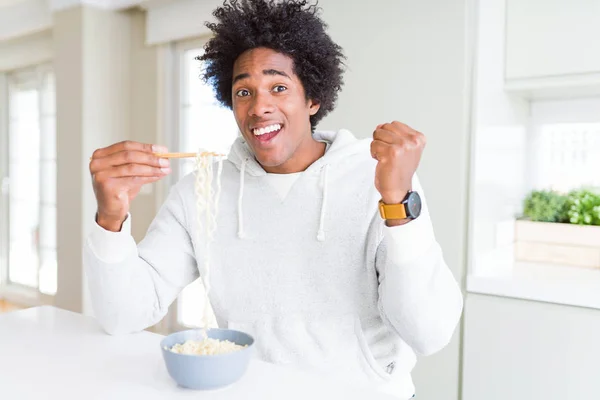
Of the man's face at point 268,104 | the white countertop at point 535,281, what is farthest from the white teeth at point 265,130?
the white countertop at point 535,281

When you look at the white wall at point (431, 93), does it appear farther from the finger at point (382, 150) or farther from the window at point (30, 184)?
the window at point (30, 184)

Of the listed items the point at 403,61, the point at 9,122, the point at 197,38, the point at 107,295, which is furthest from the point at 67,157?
the point at 107,295

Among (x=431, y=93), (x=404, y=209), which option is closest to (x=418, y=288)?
(x=404, y=209)

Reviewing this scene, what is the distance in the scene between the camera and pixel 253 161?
1373 mm

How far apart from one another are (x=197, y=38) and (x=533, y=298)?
2.36 metres

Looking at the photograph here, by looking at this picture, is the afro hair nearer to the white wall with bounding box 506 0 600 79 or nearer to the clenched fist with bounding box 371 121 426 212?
the clenched fist with bounding box 371 121 426 212

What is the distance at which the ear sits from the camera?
140cm

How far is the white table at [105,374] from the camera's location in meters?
0.85

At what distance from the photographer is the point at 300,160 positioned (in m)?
1.36

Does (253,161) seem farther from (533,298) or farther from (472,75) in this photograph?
(533,298)

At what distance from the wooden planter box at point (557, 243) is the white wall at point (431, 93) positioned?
1.61 ft

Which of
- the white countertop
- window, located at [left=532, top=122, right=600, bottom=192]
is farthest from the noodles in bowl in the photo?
window, located at [left=532, top=122, right=600, bottom=192]

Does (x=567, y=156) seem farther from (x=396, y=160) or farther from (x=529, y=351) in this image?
(x=396, y=160)

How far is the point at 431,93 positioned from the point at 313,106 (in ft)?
2.09
